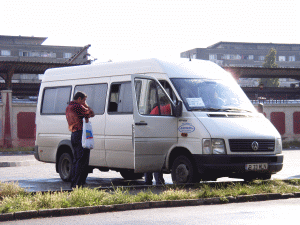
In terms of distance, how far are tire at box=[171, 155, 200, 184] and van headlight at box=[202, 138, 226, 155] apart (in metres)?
0.43

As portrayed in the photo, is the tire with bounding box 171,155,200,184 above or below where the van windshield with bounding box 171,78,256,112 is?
below

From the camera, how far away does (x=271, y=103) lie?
38781 mm

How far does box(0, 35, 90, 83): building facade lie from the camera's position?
92875 millimetres

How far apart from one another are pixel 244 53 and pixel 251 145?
106994 millimetres

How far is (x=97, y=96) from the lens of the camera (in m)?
12.1

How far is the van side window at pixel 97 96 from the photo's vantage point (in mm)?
11884

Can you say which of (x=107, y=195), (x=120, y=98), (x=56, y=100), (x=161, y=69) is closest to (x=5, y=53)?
(x=56, y=100)

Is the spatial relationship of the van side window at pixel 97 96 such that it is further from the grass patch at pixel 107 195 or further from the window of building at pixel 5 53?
the window of building at pixel 5 53

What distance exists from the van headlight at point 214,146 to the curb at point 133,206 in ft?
4.22

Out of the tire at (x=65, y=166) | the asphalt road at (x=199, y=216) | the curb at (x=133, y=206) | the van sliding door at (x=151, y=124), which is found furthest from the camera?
the tire at (x=65, y=166)

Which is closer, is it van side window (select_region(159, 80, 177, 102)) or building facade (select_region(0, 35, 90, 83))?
van side window (select_region(159, 80, 177, 102))

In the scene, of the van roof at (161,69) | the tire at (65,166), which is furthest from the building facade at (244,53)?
the van roof at (161,69)

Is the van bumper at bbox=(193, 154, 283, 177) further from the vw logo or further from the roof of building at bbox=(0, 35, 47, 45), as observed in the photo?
the roof of building at bbox=(0, 35, 47, 45)

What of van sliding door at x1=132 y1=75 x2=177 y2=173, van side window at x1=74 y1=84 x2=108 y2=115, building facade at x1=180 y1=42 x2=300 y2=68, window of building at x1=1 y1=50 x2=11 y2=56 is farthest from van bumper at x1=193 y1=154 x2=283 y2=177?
building facade at x1=180 y1=42 x2=300 y2=68
